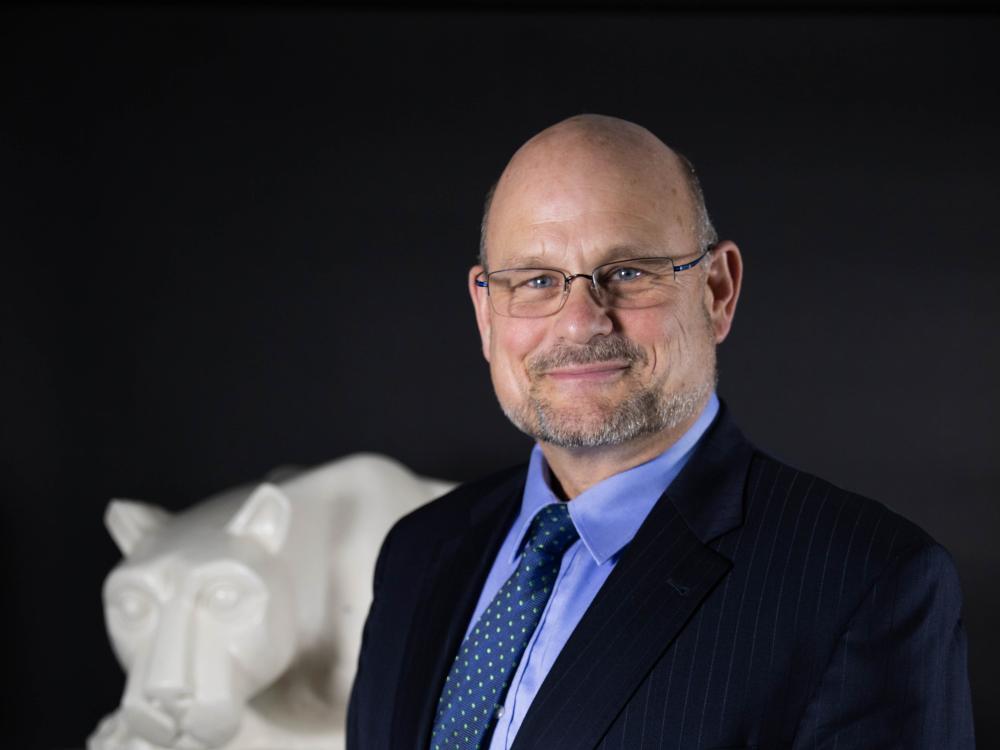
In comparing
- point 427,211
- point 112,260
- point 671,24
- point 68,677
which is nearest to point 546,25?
point 671,24

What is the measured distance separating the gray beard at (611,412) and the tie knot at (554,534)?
77 mm

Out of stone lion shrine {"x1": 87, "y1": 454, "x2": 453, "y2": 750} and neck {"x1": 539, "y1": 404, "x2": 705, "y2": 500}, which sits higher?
neck {"x1": 539, "y1": 404, "x2": 705, "y2": 500}

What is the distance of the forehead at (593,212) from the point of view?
1.27 m

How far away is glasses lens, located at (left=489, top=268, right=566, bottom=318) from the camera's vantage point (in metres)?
1.29

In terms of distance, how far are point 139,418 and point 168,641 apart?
921mm

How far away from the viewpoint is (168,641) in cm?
212

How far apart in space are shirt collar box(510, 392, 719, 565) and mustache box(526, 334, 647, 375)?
104mm

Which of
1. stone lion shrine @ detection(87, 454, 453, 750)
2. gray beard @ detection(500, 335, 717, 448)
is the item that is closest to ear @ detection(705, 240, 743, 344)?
gray beard @ detection(500, 335, 717, 448)

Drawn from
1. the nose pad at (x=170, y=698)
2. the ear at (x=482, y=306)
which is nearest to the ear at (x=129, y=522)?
the nose pad at (x=170, y=698)

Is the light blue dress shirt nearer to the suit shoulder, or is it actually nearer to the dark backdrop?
the suit shoulder

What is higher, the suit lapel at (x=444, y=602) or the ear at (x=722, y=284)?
the ear at (x=722, y=284)

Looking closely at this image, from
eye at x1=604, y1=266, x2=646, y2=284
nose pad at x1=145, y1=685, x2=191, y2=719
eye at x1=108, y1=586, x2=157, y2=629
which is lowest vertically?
nose pad at x1=145, y1=685, x2=191, y2=719

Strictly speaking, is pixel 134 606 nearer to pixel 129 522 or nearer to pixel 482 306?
pixel 129 522

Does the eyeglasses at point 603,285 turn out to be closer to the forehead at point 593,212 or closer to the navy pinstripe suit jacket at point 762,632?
the forehead at point 593,212
